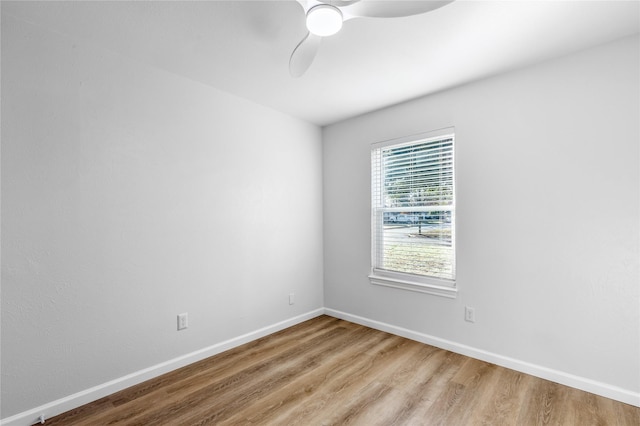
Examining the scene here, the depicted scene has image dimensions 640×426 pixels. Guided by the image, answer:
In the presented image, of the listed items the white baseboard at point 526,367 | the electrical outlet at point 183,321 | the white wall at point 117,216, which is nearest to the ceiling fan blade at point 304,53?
the white wall at point 117,216

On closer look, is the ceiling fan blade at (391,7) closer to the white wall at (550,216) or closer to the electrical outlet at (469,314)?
the white wall at (550,216)

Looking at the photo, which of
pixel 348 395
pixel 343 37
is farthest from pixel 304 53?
pixel 348 395

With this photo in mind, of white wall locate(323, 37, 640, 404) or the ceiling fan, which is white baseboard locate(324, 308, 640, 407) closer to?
white wall locate(323, 37, 640, 404)

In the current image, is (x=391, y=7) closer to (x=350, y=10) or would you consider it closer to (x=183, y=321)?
(x=350, y=10)

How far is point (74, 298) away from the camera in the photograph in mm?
2000

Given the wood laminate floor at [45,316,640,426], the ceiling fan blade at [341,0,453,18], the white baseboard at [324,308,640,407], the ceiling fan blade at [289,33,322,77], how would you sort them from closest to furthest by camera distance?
the ceiling fan blade at [341,0,453,18] → the ceiling fan blade at [289,33,322,77] → the wood laminate floor at [45,316,640,426] → the white baseboard at [324,308,640,407]

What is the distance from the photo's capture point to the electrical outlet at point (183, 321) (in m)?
2.53

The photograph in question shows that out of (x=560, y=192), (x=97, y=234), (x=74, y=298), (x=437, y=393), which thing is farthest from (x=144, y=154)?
(x=560, y=192)

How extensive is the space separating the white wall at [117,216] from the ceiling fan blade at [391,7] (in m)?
1.74

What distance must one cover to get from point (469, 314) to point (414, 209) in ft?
3.50

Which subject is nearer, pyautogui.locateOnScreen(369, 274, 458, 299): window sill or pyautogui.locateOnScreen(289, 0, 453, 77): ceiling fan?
pyautogui.locateOnScreen(289, 0, 453, 77): ceiling fan

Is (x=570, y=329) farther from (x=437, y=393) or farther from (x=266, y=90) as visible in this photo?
(x=266, y=90)

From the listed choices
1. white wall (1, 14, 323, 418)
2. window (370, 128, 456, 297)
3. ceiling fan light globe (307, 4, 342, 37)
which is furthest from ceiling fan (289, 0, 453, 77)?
window (370, 128, 456, 297)

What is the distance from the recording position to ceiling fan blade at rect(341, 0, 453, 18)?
4.35ft
